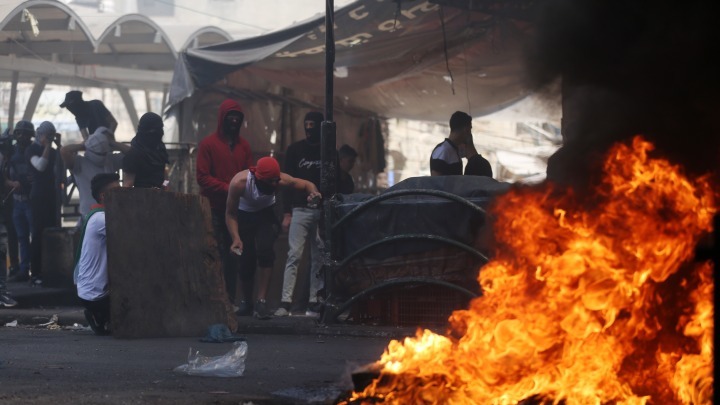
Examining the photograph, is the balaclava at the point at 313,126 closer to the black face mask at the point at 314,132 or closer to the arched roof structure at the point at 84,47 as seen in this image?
the black face mask at the point at 314,132

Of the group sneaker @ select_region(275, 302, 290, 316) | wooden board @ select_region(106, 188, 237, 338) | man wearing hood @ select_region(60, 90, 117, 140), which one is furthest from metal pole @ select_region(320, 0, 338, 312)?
man wearing hood @ select_region(60, 90, 117, 140)

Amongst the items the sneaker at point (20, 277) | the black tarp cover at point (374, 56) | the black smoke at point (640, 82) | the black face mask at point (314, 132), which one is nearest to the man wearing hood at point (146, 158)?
the black face mask at point (314, 132)

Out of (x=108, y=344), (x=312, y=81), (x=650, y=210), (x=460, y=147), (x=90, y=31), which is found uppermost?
(x=90, y=31)

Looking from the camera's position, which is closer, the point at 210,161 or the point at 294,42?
the point at 210,161

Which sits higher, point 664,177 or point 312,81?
point 312,81

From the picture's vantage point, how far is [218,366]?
6652 millimetres

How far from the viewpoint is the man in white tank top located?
32.2 ft

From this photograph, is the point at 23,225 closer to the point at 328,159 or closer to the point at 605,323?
the point at 328,159

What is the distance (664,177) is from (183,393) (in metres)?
2.75

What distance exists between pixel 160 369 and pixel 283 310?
135 inches

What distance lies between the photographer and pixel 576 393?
512 centimetres

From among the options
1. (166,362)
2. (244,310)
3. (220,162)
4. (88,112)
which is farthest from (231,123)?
(166,362)

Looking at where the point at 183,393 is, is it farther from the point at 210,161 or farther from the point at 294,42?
the point at 294,42

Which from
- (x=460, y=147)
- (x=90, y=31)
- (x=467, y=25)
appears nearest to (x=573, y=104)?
(x=460, y=147)
